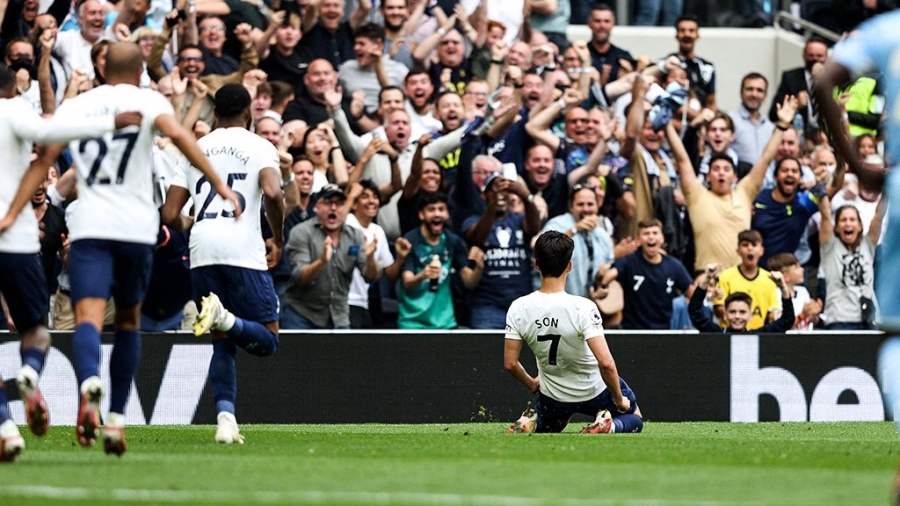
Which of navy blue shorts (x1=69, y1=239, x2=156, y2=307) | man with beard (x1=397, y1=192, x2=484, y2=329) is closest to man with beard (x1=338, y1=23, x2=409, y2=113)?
man with beard (x1=397, y1=192, x2=484, y2=329)

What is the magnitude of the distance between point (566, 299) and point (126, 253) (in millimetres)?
3606

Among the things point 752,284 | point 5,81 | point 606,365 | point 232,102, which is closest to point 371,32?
point 752,284

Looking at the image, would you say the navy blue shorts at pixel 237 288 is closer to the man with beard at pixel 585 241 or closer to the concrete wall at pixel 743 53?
the man with beard at pixel 585 241

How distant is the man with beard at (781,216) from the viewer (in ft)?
58.2

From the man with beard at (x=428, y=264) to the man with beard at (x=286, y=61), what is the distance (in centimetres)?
298

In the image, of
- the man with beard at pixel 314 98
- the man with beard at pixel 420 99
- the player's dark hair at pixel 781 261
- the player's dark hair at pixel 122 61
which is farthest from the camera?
the man with beard at pixel 420 99

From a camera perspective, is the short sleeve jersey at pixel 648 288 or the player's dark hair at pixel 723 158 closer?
the short sleeve jersey at pixel 648 288

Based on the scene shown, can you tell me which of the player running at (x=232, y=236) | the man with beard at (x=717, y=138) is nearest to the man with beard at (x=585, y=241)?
the man with beard at (x=717, y=138)

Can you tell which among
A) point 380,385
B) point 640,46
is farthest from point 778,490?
point 640,46

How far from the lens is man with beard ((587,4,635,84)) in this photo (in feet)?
65.7

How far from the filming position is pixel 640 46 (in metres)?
23.0

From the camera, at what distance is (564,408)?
1176cm

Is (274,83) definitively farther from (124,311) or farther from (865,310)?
(124,311)

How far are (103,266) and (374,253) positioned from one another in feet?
23.9
